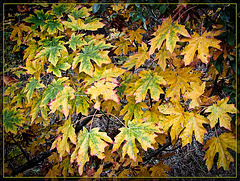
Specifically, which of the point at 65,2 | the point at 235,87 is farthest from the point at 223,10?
the point at 65,2

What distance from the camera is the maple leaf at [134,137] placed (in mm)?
812

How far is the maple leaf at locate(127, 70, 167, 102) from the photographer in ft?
2.77

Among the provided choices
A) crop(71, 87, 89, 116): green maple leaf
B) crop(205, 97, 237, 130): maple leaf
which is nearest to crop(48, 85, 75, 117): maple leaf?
crop(71, 87, 89, 116): green maple leaf

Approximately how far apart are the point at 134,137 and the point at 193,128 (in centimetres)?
27

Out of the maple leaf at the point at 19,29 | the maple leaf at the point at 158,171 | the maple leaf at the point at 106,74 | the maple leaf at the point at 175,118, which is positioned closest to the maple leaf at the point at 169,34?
the maple leaf at the point at 106,74

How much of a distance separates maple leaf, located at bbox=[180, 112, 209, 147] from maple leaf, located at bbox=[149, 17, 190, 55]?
0.34m

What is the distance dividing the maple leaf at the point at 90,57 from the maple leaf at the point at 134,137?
1.03 ft

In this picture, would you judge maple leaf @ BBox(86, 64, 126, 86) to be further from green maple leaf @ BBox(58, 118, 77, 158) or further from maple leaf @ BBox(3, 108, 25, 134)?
maple leaf @ BBox(3, 108, 25, 134)

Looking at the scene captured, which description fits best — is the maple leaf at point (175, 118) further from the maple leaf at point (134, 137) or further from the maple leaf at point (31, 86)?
the maple leaf at point (31, 86)

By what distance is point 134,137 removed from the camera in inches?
32.9

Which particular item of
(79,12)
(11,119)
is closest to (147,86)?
(79,12)

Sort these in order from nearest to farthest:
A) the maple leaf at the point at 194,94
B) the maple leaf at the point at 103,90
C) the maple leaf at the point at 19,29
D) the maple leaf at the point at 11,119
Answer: the maple leaf at the point at 103,90 < the maple leaf at the point at 194,94 < the maple leaf at the point at 19,29 < the maple leaf at the point at 11,119

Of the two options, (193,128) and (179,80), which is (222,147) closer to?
(193,128)

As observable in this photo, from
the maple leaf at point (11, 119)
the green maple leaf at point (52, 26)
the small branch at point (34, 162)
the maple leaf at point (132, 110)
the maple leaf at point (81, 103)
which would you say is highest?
the green maple leaf at point (52, 26)
